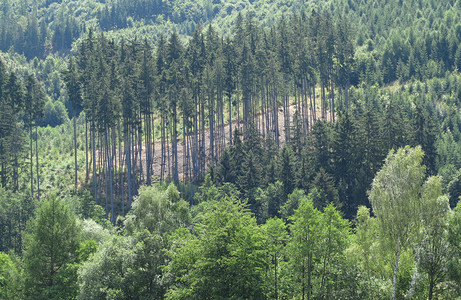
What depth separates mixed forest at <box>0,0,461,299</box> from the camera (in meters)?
47.3

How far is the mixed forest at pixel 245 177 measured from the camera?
155 feet

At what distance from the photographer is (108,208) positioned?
98562 mm

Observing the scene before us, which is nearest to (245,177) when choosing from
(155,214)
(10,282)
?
(155,214)

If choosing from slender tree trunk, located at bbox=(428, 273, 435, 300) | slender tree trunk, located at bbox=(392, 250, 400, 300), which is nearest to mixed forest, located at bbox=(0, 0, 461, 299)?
slender tree trunk, located at bbox=(392, 250, 400, 300)

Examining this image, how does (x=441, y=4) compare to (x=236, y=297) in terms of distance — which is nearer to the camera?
(x=236, y=297)

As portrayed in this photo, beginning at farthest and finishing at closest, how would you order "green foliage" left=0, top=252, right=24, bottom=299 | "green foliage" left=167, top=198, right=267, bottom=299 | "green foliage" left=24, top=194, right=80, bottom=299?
"green foliage" left=0, top=252, right=24, bottom=299 → "green foliage" left=24, top=194, right=80, bottom=299 → "green foliage" left=167, top=198, right=267, bottom=299

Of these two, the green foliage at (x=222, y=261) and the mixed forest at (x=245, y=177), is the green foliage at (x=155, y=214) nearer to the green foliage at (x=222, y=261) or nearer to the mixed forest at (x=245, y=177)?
the mixed forest at (x=245, y=177)

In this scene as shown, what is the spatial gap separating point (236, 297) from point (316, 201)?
39234 millimetres

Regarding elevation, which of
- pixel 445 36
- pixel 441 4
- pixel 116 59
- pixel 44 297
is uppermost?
pixel 441 4

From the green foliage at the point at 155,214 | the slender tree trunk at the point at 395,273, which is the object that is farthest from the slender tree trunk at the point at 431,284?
the green foliage at the point at 155,214

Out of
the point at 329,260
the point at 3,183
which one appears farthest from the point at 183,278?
the point at 3,183

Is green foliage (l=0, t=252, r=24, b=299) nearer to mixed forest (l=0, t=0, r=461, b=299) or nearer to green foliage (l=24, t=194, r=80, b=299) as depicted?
mixed forest (l=0, t=0, r=461, b=299)

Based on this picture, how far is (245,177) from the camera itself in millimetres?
90438

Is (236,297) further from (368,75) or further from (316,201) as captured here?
(368,75)
